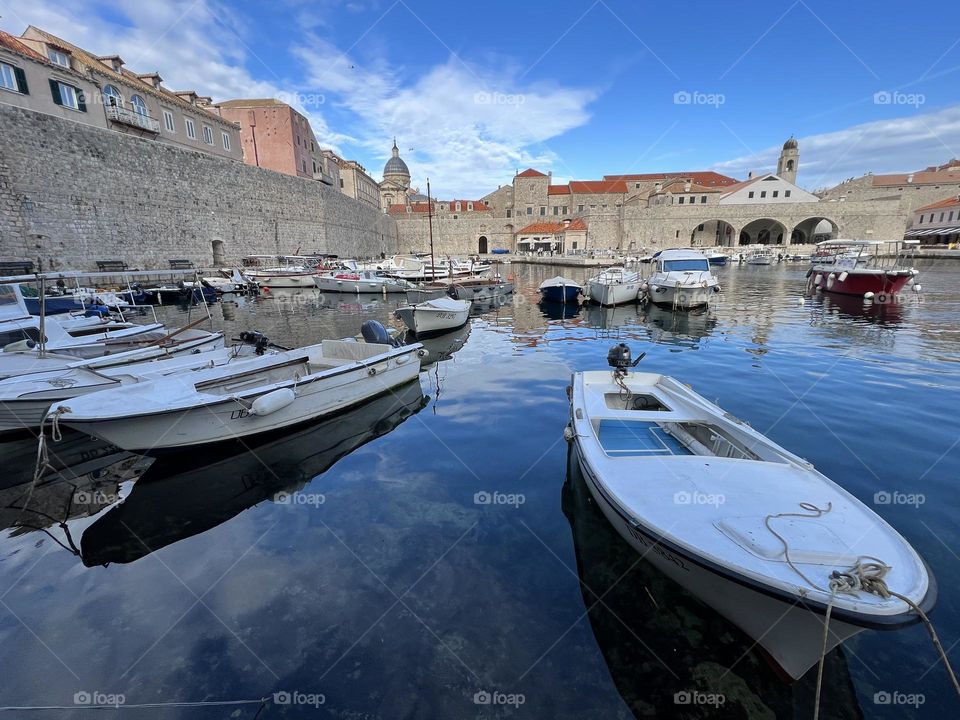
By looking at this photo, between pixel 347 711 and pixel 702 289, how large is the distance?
1996 cm

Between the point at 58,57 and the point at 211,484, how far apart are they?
35.7 m

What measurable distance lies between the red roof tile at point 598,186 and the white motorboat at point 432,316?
63.0 meters

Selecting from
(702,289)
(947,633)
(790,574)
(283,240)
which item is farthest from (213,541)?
(283,240)

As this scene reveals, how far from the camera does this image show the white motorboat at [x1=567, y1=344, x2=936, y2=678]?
2.50 meters

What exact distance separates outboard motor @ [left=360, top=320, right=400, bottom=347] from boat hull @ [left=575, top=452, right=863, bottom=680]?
746 centimetres

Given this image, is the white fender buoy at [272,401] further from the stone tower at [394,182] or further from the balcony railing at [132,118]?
the stone tower at [394,182]

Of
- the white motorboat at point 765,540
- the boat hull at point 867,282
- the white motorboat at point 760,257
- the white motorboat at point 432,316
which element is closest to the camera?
the white motorboat at point 765,540

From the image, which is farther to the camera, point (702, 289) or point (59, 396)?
point (702, 289)

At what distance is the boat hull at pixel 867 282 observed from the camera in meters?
19.7

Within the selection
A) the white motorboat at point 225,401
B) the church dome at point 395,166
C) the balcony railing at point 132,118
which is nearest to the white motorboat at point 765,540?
the white motorboat at point 225,401

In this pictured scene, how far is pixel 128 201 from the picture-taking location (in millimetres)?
25188

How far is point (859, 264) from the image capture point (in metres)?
23.7

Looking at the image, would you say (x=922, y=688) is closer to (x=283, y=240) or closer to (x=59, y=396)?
(x=59, y=396)

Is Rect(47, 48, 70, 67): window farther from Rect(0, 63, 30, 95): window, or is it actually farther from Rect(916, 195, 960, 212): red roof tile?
Rect(916, 195, 960, 212): red roof tile
